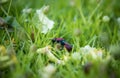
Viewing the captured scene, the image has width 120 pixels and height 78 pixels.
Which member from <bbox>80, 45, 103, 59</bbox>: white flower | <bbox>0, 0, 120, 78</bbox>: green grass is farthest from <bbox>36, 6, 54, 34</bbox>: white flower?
<bbox>80, 45, 103, 59</bbox>: white flower

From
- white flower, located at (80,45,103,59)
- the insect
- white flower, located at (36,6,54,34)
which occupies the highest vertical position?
white flower, located at (36,6,54,34)

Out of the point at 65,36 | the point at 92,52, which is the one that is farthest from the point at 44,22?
the point at 92,52

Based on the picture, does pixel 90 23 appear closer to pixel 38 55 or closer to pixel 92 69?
pixel 38 55

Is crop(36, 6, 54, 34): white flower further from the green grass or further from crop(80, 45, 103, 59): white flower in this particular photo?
crop(80, 45, 103, 59): white flower

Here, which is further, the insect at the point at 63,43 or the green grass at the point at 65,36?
the insect at the point at 63,43

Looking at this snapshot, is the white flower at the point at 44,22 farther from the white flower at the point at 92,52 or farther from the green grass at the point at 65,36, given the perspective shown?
the white flower at the point at 92,52

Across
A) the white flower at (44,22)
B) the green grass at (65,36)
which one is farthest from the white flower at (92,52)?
the white flower at (44,22)

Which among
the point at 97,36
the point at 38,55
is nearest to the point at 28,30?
the point at 38,55

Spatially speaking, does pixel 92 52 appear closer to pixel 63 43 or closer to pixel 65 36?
pixel 63 43
